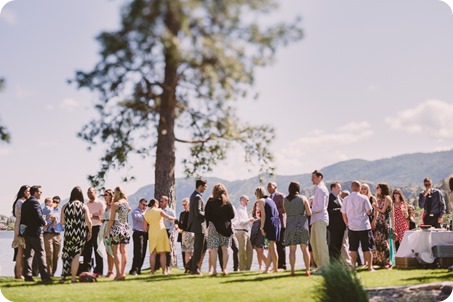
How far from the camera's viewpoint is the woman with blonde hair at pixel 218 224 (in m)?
11.7

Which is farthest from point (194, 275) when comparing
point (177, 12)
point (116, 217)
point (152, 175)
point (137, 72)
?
point (177, 12)

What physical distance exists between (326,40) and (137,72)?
9.69 feet

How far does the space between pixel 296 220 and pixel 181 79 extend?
4.54 m

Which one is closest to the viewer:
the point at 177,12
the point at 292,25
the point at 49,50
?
the point at 177,12

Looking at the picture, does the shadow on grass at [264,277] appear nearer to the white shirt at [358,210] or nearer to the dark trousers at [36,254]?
the white shirt at [358,210]

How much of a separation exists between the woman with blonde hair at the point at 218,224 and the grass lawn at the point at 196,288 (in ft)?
1.68

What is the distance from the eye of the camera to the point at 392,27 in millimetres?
9461

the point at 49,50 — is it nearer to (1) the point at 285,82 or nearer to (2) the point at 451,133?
(1) the point at 285,82

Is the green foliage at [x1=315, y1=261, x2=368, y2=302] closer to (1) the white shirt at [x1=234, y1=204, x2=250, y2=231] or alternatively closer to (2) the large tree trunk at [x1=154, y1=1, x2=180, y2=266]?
(2) the large tree trunk at [x1=154, y1=1, x2=180, y2=266]

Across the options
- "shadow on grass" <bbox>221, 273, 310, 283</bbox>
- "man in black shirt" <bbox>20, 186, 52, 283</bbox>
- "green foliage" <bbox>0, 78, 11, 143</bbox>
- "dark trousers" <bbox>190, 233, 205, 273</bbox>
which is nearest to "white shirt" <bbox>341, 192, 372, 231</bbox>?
"shadow on grass" <bbox>221, 273, 310, 283</bbox>

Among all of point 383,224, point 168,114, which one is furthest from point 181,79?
point 383,224

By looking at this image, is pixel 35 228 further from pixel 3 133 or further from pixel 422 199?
pixel 422 199

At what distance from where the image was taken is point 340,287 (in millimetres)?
8062

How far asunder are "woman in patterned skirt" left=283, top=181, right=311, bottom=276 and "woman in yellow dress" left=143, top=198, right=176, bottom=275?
243 cm
